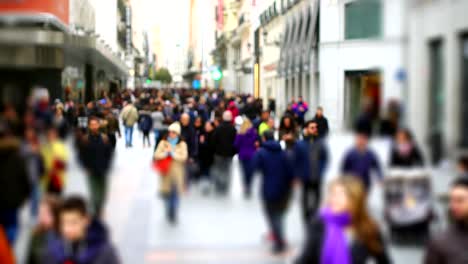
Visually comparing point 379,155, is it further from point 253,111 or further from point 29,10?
point 253,111

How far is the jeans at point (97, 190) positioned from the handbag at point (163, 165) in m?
0.53

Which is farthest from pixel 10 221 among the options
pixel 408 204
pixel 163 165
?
pixel 408 204

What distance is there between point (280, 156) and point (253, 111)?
1331 cm

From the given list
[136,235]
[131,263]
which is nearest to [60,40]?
[136,235]

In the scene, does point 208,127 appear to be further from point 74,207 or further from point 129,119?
point 74,207

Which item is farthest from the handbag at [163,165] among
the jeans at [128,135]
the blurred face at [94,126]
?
the jeans at [128,135]

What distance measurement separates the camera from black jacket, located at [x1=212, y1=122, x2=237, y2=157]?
1253 centimetres

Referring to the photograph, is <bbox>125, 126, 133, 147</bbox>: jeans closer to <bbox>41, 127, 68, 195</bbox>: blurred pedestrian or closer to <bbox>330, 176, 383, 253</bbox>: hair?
<bbox>41, 127, 68, 195</bbox>: blurred pedestrian

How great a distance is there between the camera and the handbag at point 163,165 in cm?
577

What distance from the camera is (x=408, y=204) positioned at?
6.71 metres

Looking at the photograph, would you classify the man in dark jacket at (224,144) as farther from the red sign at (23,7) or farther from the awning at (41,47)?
the red sign at (23,7)

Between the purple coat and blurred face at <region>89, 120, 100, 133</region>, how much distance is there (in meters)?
6.01

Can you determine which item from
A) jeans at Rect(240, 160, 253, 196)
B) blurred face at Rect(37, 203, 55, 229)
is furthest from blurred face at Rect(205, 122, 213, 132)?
blurred face at Rect(37, 203, 55, 229)

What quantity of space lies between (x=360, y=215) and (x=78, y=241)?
1169 millimetres
